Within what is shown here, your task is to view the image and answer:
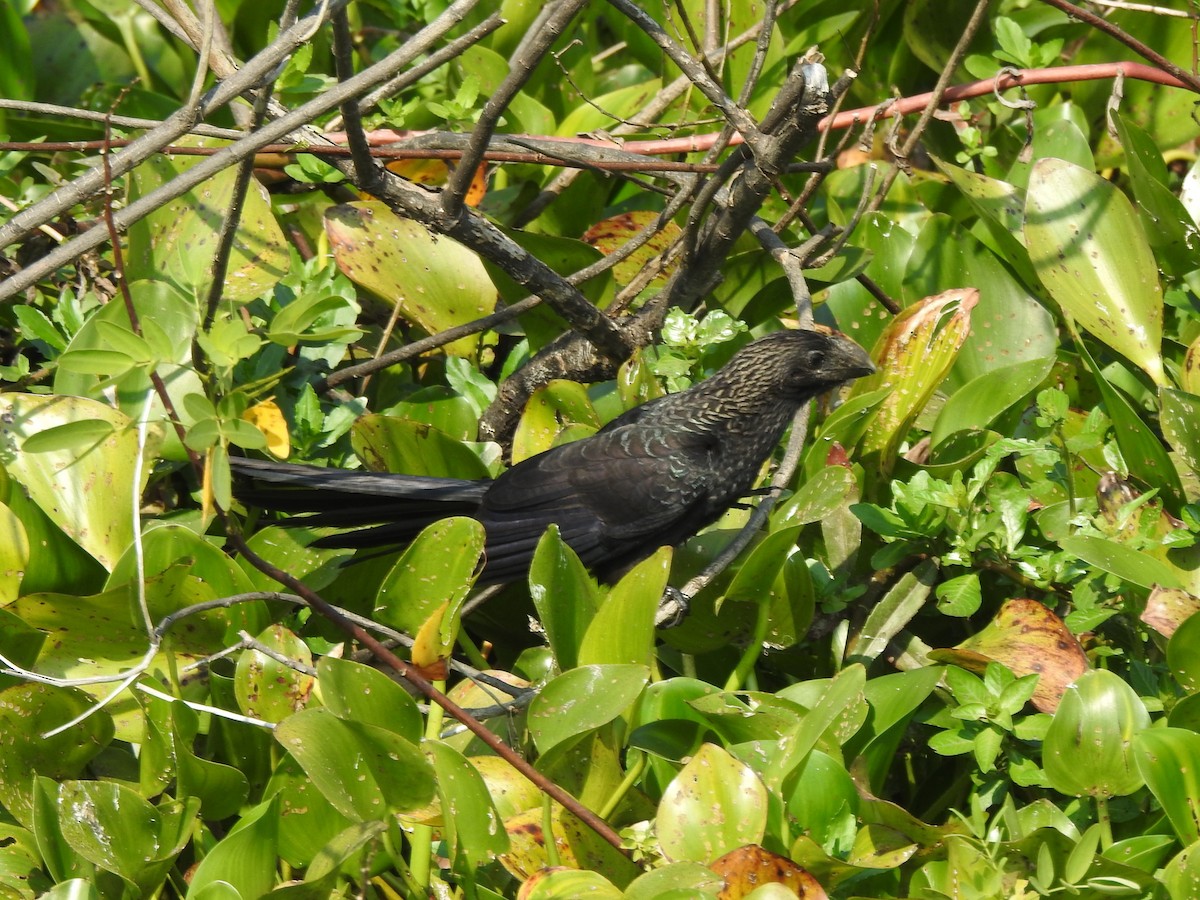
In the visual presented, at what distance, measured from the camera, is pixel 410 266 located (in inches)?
151

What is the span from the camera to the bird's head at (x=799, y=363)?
3625 millimetres

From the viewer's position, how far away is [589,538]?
392 centimetres

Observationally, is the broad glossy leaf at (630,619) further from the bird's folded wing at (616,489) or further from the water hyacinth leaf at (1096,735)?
the bird's folded wing at (616,489)

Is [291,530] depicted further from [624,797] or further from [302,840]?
[624,797]

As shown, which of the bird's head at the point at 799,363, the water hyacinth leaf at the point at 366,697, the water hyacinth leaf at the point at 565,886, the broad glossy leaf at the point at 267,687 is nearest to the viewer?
the water hyacinth leaf at the point at 565,886

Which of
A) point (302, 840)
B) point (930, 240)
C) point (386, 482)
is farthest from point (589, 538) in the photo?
point (302, 840)

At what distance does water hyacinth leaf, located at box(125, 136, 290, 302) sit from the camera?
340 centimetres

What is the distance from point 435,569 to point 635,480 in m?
1.27

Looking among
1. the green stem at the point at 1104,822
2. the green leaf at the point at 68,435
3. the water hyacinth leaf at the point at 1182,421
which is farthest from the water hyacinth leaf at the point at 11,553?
the water hyacinth leaf at the point at 1182,421

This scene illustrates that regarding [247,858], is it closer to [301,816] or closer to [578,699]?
[301,816]

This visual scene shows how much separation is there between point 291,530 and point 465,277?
1.03 metres

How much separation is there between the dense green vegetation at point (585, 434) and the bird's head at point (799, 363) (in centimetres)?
12

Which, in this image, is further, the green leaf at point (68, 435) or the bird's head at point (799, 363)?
the bird's head at point (799, 363)

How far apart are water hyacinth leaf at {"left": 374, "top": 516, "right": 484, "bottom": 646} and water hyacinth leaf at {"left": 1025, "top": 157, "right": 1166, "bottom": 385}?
1751mm
